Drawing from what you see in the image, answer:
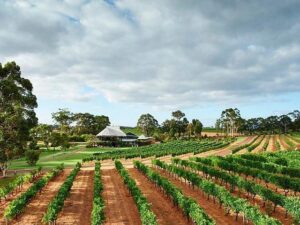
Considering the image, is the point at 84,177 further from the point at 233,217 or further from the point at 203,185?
the point at 233,217

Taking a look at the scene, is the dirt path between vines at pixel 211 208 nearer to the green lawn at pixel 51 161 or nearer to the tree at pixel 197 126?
the green lawn at pixel 51 161

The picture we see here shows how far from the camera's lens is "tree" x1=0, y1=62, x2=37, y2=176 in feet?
138

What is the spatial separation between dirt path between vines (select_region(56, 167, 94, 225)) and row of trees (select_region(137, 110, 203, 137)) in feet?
412

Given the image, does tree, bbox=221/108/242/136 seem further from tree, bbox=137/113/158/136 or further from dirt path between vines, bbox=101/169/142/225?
dirt path between vines, bbox=101/169/142/225

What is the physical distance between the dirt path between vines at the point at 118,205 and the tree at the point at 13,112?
12.1m

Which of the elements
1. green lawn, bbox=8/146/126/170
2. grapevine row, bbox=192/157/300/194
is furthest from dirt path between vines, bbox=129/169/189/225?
green lawn, bbox=8/146/126/170

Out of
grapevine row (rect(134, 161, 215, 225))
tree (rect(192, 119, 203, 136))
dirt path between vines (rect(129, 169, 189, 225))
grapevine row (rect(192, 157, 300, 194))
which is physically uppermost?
tree (rect(192, 119, 203, 136))

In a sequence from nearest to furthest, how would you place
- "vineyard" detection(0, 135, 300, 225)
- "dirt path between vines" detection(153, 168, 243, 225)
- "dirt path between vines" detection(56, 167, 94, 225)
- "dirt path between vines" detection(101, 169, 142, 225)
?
"vineyard" detection(0, 135, 300, 225), "dirt path between vines" detection(153, 168, 243, 225), "dirt path between vines" detection(101, 169, 142, 225), "dirt path between vines" detection(56, 167, 94, 225)

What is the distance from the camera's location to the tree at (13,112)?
42.0 metres

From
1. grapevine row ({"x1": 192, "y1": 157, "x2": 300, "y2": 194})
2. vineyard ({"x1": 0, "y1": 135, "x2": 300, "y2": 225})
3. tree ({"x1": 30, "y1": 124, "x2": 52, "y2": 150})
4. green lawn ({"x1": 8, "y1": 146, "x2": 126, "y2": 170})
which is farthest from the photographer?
tree ({"x1": 30, "y1": 124, "x2": 52, "y2": 150})

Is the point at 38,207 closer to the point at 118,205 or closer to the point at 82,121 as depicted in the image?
the point at 118,205

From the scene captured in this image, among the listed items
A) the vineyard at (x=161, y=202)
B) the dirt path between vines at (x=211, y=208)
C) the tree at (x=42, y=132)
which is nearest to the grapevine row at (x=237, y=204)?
the vineyard at (x=161, y=202)

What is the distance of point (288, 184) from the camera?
30078 mm

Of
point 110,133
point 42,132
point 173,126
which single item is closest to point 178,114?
point 173,126
